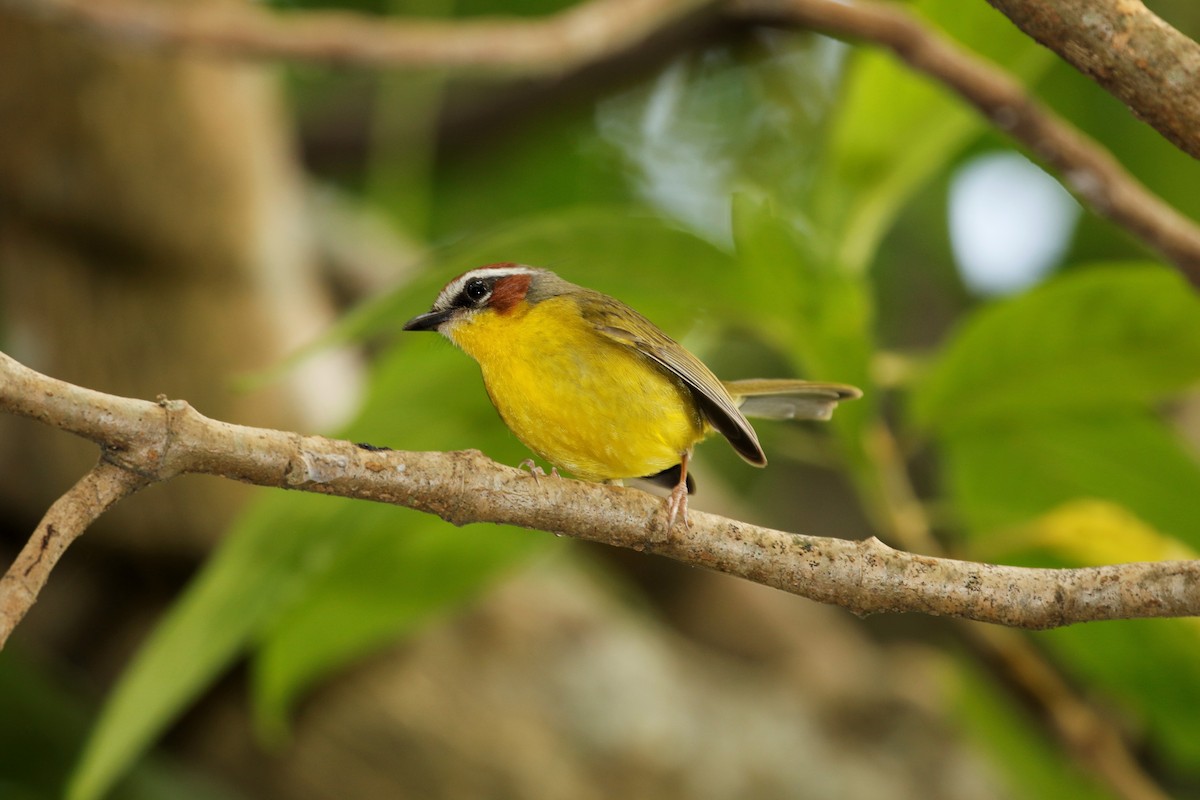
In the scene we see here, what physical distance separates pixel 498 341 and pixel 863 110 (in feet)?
3.54

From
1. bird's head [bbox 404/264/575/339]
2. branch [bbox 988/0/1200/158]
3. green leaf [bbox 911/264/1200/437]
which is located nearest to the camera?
branch [bbox 988/0/1200/158]

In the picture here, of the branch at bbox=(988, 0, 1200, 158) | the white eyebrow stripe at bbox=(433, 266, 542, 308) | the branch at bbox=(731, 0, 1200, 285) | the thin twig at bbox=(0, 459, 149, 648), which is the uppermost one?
the branch at bbox=(988, 0, 1200, 158)

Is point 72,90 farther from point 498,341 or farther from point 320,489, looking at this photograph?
point 320,489

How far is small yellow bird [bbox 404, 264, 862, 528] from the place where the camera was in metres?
1.61

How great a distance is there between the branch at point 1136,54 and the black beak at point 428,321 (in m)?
0.85

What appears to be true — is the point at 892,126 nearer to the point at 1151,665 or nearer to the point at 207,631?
the point at 1151,665

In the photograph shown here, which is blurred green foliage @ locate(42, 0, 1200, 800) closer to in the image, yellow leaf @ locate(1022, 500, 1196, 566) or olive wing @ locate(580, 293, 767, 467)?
yellow leaf @ locate(1022, 500, 1196, 566)

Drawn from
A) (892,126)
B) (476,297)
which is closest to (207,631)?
(476,297)

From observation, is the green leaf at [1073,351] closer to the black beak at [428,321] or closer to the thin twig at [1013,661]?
the thin twig at [1013,661]

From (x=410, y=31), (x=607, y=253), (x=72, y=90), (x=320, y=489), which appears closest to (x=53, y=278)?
(x=72, y=90)

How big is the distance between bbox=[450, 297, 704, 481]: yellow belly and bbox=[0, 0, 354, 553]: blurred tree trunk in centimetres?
176

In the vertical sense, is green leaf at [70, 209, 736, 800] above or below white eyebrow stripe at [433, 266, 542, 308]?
below

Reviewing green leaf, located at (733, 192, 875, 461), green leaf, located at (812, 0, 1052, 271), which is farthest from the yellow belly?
green leaf, located at (812, 0, 1052, 271)

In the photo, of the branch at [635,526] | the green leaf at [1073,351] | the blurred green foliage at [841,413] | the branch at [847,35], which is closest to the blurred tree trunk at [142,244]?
the branch at [847,35]
